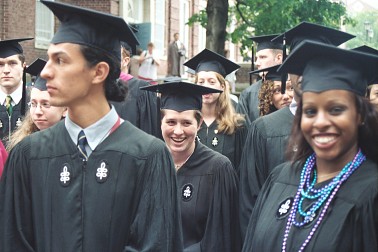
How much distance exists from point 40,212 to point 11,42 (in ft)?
15.3

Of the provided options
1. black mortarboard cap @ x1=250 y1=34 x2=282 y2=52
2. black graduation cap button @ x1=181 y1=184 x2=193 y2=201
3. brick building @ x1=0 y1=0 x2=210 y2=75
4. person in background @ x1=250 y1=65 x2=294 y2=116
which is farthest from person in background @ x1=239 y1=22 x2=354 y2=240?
brick building @ x1=0 y1=0 x2=210 y2=75

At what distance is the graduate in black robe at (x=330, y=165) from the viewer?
4008mm

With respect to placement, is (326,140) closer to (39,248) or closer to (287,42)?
(39,248)

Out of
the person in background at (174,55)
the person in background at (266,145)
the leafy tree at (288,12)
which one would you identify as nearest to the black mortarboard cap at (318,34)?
the person in background at (266,145)

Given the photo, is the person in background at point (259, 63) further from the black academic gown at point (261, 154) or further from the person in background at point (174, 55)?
the person in background at point (174, 55)

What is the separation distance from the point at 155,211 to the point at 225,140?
4067 mm

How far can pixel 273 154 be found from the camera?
664cm

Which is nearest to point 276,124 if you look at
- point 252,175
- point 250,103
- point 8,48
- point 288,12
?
point 252,175

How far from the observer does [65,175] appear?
14.4 feet

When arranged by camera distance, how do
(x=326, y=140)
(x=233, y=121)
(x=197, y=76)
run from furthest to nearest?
(x=197, y=76) → (x=233, y=121) → (x=326, y=140)

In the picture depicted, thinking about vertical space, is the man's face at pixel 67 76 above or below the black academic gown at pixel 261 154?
above

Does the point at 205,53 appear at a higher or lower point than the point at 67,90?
higher

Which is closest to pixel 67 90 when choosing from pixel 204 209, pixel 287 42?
pixel 204 209

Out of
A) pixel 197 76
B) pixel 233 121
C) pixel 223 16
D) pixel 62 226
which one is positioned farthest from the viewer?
pixel 223 16
